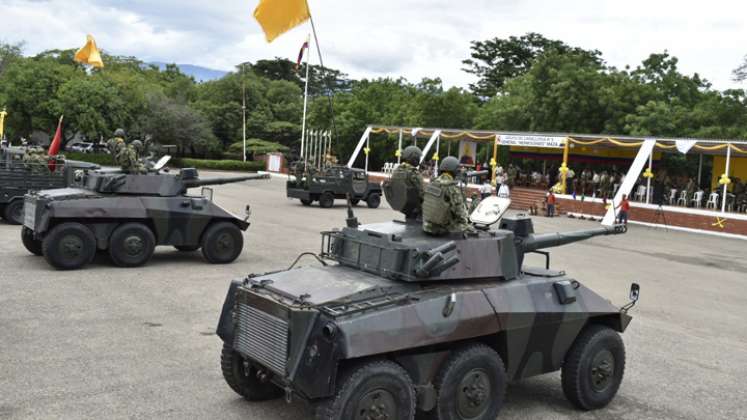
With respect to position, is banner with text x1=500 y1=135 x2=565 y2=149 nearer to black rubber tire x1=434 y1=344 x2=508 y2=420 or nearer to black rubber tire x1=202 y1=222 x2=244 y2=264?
black rubber tire x1=202 y1=222 x2=244 y2=264

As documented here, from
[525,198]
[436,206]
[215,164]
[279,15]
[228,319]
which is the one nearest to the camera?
[228,319]

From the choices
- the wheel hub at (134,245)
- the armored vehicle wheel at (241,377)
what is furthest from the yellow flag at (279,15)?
the armored vehicle wheel at (241,377)

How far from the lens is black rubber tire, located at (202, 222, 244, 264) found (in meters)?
13.4

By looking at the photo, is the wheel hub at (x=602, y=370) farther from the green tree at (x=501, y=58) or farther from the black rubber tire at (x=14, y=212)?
the green tree at (x=501, y=58)

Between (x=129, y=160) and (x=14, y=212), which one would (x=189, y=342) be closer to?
(x=129, y=160)

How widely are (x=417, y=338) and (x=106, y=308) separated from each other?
5824mm

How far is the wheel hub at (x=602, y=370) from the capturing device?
6.68 metres

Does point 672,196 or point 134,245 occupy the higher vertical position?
point 672,196

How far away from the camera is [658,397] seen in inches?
281

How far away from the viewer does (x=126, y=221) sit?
502 inches

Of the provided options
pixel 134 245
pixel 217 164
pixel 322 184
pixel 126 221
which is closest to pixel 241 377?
pixel 134 245

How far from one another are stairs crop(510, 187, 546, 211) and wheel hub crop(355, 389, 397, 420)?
26786 mm

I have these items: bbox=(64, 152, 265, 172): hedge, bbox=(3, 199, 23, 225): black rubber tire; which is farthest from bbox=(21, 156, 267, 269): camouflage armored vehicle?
bbox=(64, 152, 265, 172): hedge

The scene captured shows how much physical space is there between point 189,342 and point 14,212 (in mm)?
12112
